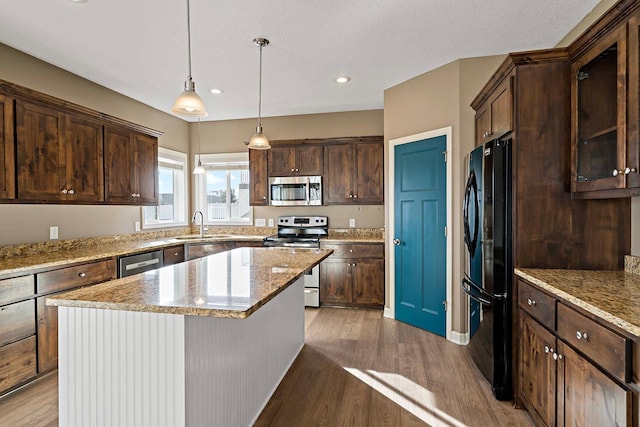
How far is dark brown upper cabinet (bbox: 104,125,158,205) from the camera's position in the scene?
11.1ft

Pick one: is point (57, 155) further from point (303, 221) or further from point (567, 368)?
point (567, 368)

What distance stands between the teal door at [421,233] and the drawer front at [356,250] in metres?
0.35

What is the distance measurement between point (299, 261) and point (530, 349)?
4.91ft

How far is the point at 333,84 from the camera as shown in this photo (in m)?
3.84

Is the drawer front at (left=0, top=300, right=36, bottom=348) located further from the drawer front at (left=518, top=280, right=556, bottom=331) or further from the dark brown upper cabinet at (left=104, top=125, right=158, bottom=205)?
the drawer front at (left=518, top=280, right=556, bottom=331)

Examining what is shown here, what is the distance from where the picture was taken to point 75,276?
2738 millimetres

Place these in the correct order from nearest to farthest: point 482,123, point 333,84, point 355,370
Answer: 1. point 355,370
2. point 482,123
3. point 333,84

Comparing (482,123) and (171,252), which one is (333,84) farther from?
(171,252)

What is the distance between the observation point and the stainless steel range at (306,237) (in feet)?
14.4

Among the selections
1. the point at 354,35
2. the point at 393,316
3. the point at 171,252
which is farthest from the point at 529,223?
the point at 171,252

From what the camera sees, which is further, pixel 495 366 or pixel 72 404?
pixel 495 366

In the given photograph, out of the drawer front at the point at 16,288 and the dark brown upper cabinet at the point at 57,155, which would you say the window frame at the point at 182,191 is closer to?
the dark brown upper cabinet at the point at 57,155

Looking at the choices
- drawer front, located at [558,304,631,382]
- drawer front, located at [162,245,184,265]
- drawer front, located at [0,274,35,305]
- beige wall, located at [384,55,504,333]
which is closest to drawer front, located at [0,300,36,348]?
drawer front, located at [0,274,35,305]

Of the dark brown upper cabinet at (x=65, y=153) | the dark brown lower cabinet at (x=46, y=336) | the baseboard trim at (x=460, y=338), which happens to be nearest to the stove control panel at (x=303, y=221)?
the dark brown upper cabinet at (x=65, y=153)
